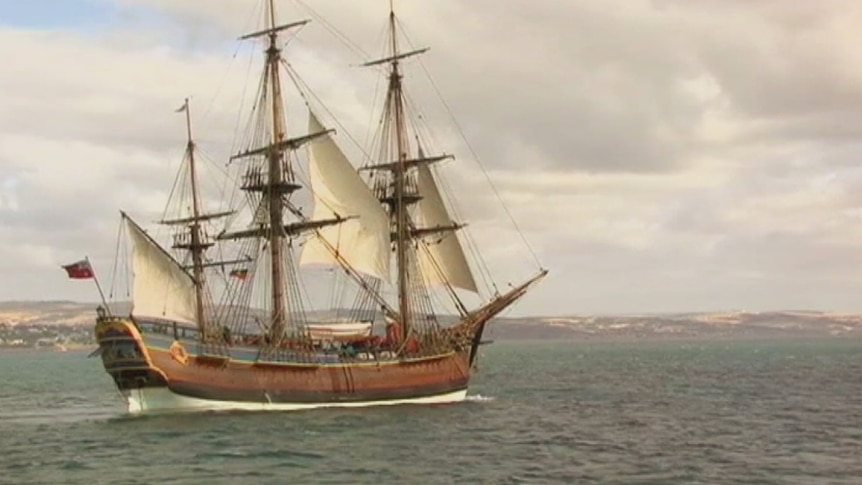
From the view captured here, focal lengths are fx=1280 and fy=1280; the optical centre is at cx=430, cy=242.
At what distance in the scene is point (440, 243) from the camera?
84.5 meters

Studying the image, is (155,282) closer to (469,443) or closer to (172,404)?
(172,404)

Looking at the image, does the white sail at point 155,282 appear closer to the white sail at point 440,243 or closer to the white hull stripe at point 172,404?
the white hull stripe at point 172,404

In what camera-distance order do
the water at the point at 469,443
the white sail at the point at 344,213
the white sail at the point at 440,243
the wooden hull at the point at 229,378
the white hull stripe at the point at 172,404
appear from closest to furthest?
1. the water at the point at 469,443
2. the wooden hull at the point at 229,378
3. the white hull stripe at the point at 172,404
4. the white sail at the point at 344,213
5. the white sail at the point at 440,243

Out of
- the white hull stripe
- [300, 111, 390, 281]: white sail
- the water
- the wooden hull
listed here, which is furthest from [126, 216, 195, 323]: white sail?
[300, 111, 390, 281]: white sail

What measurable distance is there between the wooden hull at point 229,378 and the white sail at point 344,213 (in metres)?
7.36

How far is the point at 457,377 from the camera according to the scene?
81125 mm

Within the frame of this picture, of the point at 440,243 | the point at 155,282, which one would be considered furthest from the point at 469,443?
the point at 440,243

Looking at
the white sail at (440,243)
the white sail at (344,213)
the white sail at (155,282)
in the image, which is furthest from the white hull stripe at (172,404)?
the white sail at (440,243)

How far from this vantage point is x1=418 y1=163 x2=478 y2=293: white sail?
3314 inches

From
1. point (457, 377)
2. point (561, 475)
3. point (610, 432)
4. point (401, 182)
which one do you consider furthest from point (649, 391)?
point (561, 475)

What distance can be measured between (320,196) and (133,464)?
32.2 metres

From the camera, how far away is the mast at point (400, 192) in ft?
273

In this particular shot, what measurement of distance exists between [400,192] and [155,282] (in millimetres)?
19601

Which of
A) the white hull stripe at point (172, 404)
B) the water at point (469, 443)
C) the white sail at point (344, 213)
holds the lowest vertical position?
the water at point (469, 443)
